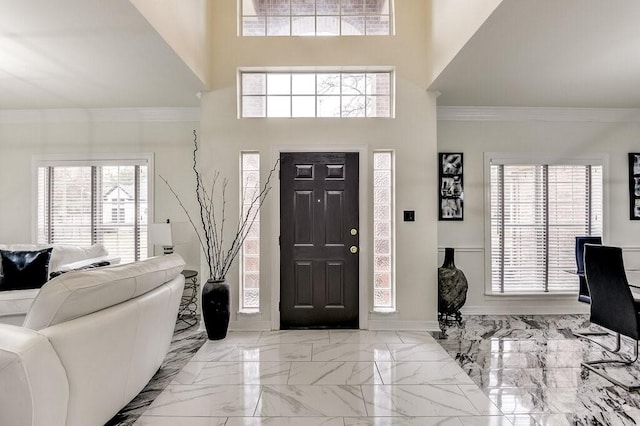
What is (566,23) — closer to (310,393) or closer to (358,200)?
(358,200)

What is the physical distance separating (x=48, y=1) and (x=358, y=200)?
307 cm

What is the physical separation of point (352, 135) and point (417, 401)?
8.94 ft

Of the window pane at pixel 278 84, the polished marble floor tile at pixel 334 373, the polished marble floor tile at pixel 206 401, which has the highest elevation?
the window pane at pixel 278 84

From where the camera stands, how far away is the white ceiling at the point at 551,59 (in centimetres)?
253

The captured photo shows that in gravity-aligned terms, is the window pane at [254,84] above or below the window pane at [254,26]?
below

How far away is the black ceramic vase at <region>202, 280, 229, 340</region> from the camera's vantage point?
147 inches

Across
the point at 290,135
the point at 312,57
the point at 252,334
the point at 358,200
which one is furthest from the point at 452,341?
the point at 312,57

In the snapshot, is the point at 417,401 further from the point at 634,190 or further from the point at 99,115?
the point at 99,115

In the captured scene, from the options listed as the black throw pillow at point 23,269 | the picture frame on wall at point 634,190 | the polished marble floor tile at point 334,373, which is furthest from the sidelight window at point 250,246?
the picture frame on wall at point 634,190

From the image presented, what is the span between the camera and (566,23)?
266 cm

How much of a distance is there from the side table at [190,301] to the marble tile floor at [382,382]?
1.88 feet

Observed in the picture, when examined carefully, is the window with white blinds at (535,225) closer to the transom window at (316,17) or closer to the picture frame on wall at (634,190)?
the picture frame on wall at (634,190)

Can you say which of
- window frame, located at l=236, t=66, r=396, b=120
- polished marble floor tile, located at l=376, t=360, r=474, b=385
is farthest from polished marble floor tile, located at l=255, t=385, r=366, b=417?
window frame, located at l=236, t=66, r=396, b=120

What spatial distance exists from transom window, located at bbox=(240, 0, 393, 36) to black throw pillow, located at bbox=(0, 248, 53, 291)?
334 cm
